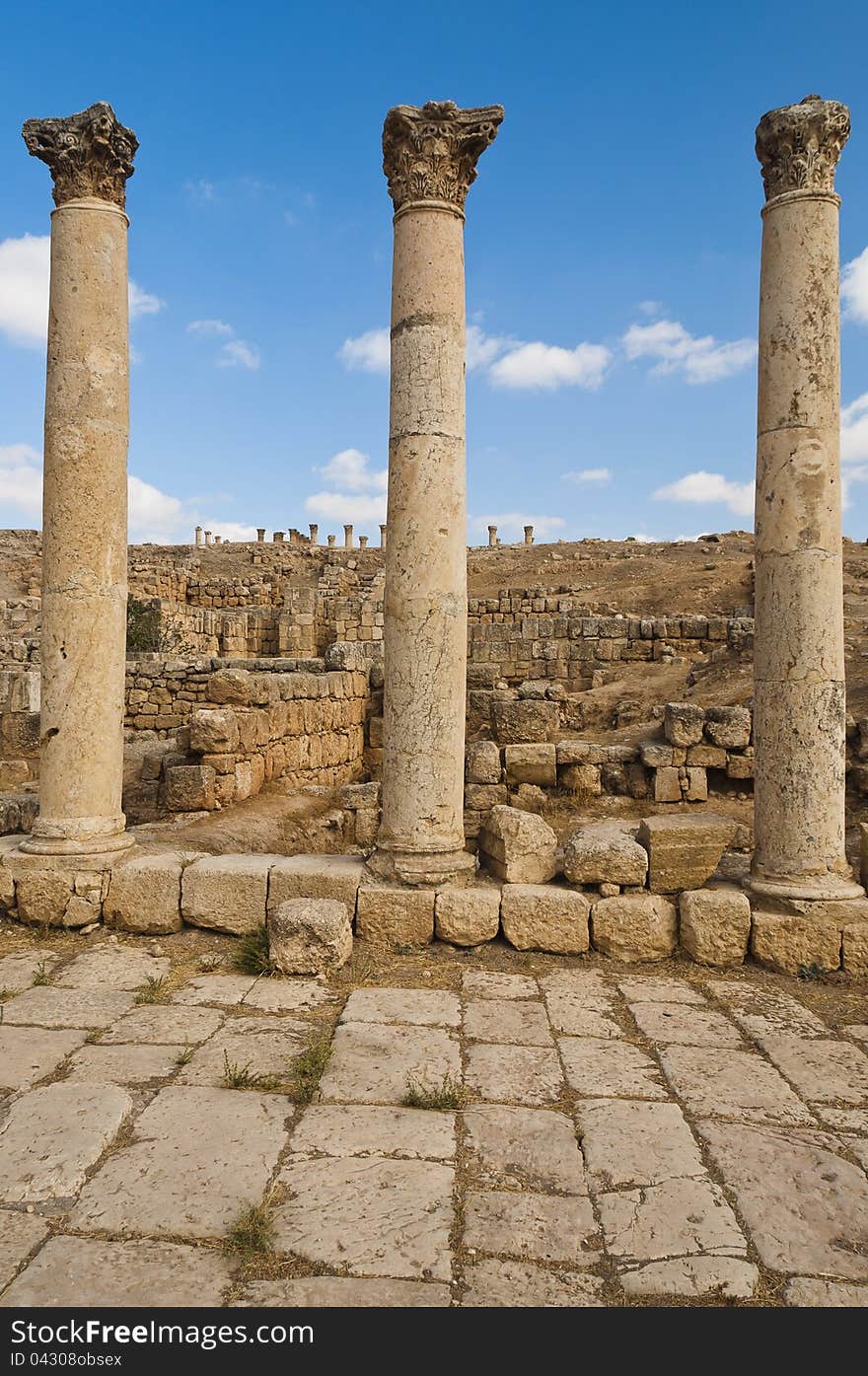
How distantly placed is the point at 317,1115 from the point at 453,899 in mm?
2579

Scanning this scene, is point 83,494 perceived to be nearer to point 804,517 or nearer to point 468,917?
point 468,917

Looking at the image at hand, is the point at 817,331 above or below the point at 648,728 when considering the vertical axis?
above

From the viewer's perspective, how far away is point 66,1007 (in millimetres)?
5262

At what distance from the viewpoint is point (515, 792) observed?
40.5ft

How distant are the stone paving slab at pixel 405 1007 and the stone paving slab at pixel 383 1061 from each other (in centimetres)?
11

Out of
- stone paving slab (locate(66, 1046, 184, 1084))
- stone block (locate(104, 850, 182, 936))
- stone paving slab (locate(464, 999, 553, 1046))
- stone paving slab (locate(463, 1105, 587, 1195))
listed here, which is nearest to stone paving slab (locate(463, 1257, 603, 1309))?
stone paving slab (locate(463, 1105, 587, 1195))

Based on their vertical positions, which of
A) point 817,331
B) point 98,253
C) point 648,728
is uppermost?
point 98,253

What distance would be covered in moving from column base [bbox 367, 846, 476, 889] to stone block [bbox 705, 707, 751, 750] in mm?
6756

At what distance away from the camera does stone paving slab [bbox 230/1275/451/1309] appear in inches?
107

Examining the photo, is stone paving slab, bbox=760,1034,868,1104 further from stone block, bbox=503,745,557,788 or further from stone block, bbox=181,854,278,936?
Answer: stone block, bbox=503,745,557,788

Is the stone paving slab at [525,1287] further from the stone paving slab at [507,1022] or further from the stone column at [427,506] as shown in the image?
the stone column at [427,506]
